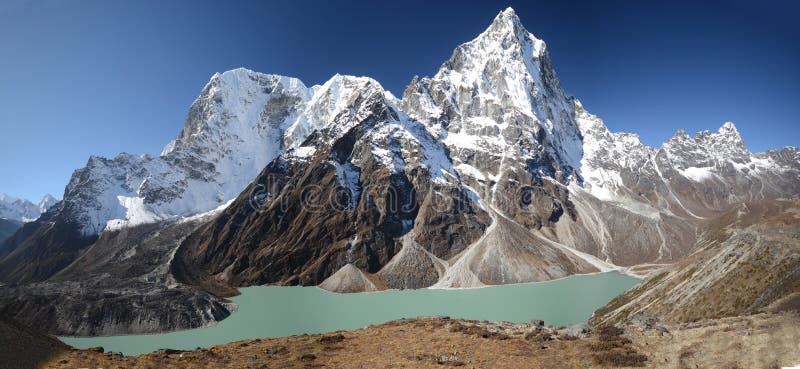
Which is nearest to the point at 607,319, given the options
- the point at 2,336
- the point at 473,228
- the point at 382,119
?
the point at 2,336

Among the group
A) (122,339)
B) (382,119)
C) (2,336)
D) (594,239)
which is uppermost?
(382,119)

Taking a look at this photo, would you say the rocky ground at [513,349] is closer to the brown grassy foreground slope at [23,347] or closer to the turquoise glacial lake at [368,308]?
the brown grassy foreground slope at [23,347]

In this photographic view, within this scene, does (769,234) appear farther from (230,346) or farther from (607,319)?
(230,346)

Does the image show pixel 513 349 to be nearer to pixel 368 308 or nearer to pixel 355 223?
pixel 368 308

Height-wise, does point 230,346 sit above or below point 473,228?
below

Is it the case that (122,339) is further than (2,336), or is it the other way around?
(122,339)

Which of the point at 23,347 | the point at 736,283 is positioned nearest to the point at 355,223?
the point at 736,283

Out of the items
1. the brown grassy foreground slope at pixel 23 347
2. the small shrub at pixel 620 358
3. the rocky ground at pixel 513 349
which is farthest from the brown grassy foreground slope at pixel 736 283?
the brown grassy foreground slope at pixel 23 347

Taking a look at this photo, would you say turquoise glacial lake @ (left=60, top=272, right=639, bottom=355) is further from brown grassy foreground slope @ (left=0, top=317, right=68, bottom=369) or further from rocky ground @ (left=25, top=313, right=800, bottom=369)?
rocky ground @ (left=25, top=313, right=800, bottom=369)
